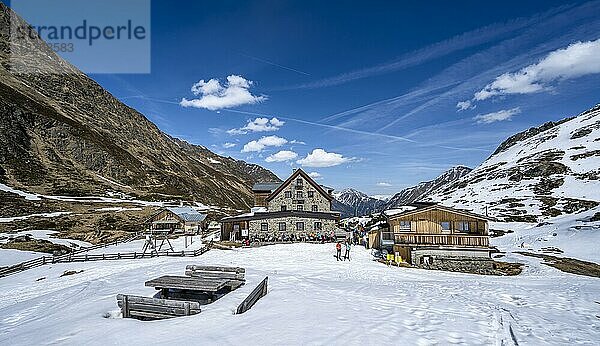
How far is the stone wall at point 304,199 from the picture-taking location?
55.2 metres

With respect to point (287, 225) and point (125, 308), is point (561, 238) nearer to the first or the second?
point (287, 225)

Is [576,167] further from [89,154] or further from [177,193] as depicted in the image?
[89,154]

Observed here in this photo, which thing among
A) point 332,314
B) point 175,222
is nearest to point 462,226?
point 332,314

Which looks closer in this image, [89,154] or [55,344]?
[55,344]

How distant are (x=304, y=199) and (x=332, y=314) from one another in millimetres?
42687

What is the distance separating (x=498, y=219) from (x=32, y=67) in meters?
183

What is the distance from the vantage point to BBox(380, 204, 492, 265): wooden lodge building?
33.0 metres

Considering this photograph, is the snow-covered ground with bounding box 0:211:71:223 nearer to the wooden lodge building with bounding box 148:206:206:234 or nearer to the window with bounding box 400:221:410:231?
the wooden lodge building with bounding box 148:206:206:234

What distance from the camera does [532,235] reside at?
172ft

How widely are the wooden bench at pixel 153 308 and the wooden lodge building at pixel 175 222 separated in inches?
1894

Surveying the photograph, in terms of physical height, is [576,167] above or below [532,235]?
above

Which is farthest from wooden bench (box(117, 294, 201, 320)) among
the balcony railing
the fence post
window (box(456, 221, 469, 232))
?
window (box(456, 221, 469, 232))

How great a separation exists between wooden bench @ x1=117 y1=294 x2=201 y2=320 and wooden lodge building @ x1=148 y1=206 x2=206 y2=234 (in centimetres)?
4811

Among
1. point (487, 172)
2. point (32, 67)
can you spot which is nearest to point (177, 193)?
point (32, 67)
